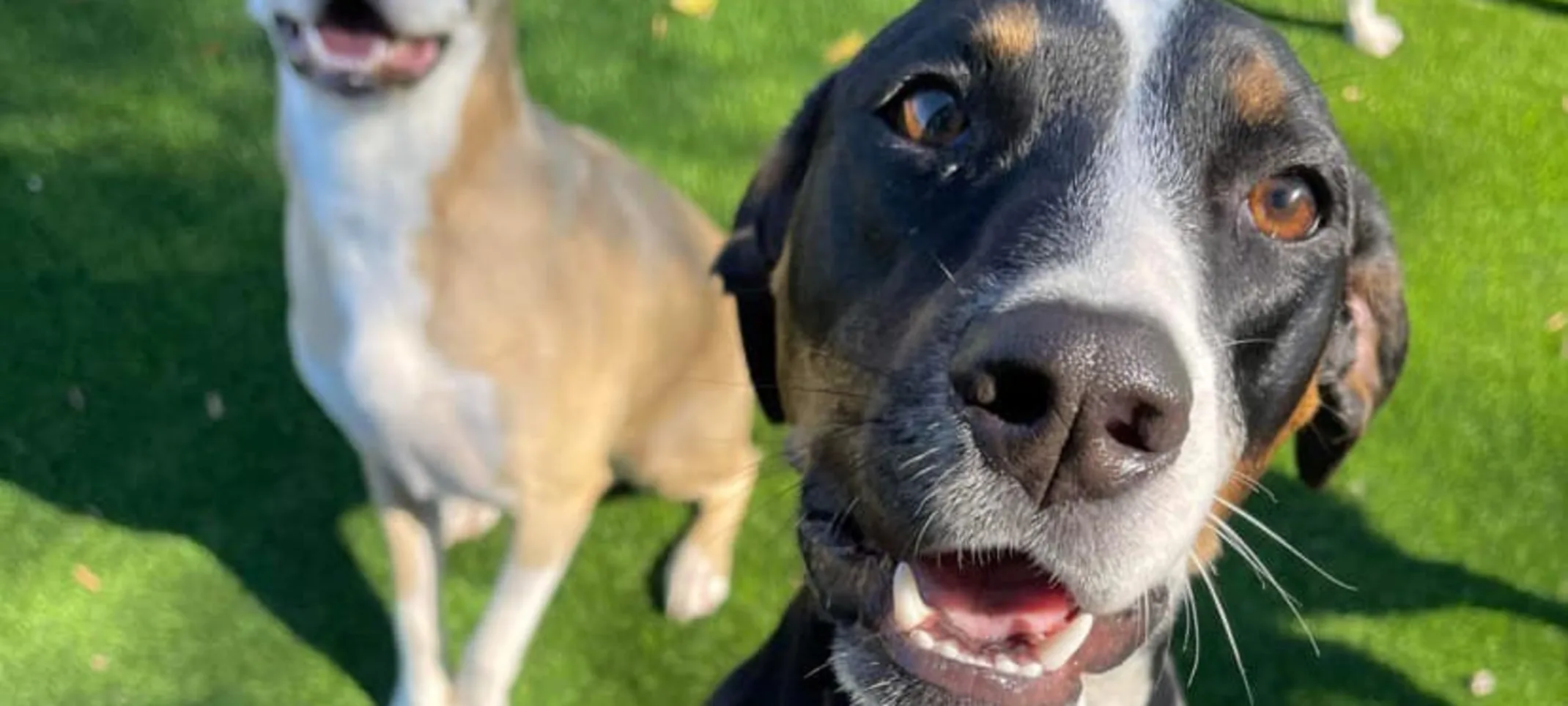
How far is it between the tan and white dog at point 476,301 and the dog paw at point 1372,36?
119 inches

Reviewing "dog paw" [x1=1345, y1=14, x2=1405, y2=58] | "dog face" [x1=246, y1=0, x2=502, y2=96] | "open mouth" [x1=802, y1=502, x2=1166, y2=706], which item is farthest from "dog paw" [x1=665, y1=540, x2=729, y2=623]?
"dog paw" [x1=1345, y1=14, x2=1405, y2=58]

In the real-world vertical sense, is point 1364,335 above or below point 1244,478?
above

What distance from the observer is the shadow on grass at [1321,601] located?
12.9ft

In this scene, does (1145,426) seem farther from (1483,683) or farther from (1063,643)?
(1483,683)

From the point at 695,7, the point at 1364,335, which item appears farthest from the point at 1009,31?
the point at 695,7

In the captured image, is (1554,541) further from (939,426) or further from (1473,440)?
(939,426)

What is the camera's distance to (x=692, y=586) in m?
3.91

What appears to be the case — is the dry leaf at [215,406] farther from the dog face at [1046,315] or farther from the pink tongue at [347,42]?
the dog face at [1046,315]

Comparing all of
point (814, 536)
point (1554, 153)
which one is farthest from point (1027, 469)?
point (1554, 153)

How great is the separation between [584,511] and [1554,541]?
9.19 feet

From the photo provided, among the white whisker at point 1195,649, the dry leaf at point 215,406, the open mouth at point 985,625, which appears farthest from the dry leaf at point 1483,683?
the dry leaf at point 215,406

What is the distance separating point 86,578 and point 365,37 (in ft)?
6.15

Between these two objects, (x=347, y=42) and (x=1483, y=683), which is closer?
(x=347, y=42)

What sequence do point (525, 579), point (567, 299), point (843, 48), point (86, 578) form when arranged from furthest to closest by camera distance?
1. point (843, 48)
2. point (86, 578)
3. point (525, 579)
4. point (567, 299)
